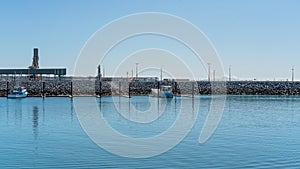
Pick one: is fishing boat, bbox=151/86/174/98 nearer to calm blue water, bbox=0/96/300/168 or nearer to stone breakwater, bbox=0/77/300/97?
stone breakwater, bbox=0/77/300/97

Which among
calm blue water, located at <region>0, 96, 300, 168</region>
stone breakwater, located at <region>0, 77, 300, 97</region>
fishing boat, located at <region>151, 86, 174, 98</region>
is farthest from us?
stone breakwater, located at <region>0, 77, 300, 97</region>

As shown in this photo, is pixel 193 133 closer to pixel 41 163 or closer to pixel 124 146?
pixel 124 146

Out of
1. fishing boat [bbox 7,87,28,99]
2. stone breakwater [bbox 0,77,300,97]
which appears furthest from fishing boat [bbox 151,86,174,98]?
fishing boat [bbox 7,87,28,99]

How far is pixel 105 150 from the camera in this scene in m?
20.1

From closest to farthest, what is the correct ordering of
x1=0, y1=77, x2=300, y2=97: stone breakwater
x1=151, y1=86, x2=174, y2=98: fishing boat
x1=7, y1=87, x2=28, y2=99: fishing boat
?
x1=151, y1=86, x2=174, y2=98: fishing boat, x1=7, y1=87, x2=28, y2=99: fishing boat, x1=0, y1=77, x2=300, y2=97: stone breakwater

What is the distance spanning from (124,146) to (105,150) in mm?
1399

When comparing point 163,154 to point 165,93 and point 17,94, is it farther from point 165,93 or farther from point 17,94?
point 17,94

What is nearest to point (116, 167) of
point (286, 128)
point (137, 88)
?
point (286, 128)

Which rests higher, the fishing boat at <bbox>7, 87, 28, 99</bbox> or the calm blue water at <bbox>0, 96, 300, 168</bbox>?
the fishing boat at <bbox>7, 87, 28, 99</bbox>

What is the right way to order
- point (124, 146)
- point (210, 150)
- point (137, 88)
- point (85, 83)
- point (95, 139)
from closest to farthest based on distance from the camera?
point (210, 150) < point (124, 146) < point (95, 139) < point (137, 88) < point (85, 83)

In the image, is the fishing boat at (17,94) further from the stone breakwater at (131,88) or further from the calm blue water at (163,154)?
the calm blue water at (163,154)

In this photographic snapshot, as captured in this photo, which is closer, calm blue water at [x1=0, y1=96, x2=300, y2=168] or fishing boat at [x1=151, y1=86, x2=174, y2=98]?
calm blue water at [x1=0, y1=96, x2=300, y2=168]

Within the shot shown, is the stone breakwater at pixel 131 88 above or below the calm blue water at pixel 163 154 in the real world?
above

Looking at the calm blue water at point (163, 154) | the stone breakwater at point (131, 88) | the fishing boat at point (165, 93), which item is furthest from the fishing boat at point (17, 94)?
the calm blue water at point (163, 154)
